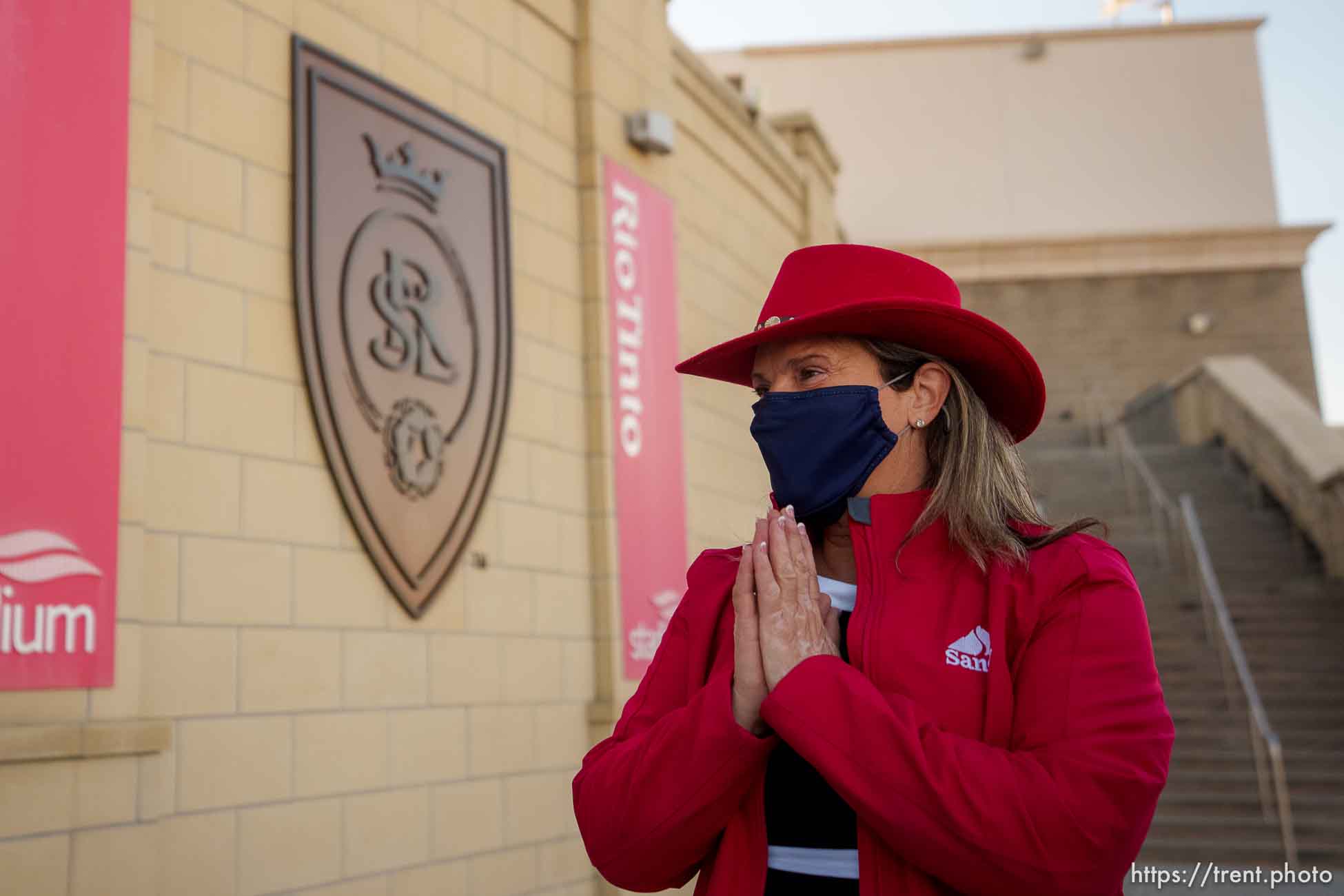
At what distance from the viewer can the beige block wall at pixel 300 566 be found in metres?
3.54

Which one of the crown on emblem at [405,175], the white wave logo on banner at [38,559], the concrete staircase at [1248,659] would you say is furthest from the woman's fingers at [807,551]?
the concrete staircase at [1248,659]

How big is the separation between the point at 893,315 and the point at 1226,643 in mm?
7394

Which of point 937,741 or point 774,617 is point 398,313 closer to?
point 774,617

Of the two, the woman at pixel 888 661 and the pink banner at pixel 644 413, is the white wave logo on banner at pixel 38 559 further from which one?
the pink banner at pixel 644 413

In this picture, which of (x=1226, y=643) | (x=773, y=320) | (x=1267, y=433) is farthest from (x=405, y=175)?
(x=1267, y=433)

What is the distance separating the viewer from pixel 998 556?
5.88ft

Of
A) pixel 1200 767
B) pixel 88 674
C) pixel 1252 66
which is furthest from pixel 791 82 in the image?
pixel 88 674

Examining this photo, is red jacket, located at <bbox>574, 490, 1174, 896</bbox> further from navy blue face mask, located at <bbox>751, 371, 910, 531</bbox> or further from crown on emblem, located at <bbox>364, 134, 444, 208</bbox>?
crown on emblem, located at <bbox>364, 134, 444, 208</bbox>

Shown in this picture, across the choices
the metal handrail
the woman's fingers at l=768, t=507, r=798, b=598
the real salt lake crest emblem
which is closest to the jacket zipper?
the woman's fingers at l=768, t=507, r=798, b=598

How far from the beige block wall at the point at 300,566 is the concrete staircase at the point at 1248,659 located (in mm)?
3542

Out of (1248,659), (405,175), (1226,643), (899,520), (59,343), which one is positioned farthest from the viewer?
(1248,659)

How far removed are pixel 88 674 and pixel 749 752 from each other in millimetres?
2323

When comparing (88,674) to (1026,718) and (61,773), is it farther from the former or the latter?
(1026,718)

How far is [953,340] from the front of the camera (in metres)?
1.98
